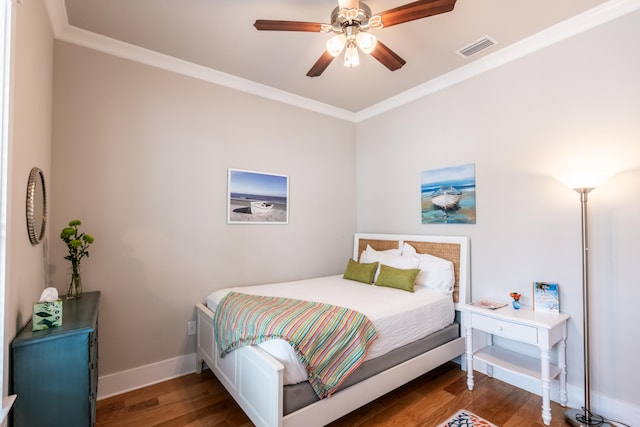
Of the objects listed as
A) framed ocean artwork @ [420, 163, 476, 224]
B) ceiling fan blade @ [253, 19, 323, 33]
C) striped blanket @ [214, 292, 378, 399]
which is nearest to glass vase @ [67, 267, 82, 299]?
striped blanket @ [214, 292, 378, 399]

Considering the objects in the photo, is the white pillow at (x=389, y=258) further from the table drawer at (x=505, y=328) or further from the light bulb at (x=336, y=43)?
the light bulb at (x=336, y=43)

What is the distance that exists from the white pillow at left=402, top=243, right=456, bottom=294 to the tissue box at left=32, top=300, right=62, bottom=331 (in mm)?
2825

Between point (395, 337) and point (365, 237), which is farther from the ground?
point (365, 237)

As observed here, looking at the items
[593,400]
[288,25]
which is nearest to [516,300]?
[593,400]

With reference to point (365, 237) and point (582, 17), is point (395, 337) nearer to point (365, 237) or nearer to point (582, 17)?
point (365, 237)

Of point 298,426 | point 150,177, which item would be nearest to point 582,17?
point 298,426

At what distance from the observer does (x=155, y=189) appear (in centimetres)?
275

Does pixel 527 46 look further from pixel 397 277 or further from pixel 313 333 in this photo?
pixel 313 333

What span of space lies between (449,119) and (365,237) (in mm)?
1717

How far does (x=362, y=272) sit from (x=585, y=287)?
6.04 ft

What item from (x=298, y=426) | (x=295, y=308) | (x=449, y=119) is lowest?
(x=298, y=426)

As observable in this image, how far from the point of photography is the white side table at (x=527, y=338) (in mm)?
2156

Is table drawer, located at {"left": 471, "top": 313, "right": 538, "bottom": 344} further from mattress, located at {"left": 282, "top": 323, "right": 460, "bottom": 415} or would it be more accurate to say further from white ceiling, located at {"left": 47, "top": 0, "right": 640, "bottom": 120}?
white ceiling, located at {"left": 47, "top": 0, "right": 640, "bottom": 120}

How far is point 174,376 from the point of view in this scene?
9.12 ft
